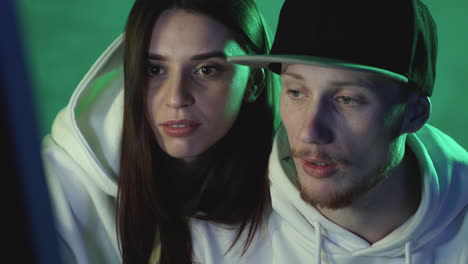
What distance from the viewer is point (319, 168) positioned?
54.0 inches

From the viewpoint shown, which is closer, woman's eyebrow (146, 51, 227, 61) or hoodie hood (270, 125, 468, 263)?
hoodie hood (270, 125, 468, 263)

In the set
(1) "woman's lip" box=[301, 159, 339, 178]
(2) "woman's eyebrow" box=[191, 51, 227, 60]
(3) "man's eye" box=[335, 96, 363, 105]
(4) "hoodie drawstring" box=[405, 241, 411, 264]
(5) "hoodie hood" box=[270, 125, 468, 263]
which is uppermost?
(2) "woman's eyebrow" box=[191, 51, 227, 60]

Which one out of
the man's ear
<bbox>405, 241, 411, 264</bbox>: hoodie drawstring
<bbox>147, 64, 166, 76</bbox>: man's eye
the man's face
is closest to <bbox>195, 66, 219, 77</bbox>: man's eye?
<bbox>147, 64, 166, 76</bbox>: man's eye

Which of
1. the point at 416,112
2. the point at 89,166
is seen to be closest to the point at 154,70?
the point at 89,166

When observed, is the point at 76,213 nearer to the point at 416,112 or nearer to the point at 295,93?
the point at 295,93

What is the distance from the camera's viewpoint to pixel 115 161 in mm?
1787

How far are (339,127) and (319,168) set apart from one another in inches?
4.7

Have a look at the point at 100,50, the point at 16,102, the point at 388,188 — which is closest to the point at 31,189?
the point at 16,102

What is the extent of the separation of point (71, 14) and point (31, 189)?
2691 millimetres

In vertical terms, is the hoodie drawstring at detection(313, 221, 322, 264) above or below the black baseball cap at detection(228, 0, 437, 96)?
below

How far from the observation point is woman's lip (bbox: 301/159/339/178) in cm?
137

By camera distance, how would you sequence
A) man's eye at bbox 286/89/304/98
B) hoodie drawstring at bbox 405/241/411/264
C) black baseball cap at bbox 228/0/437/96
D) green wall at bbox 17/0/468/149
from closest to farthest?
black baseball cap at bbox 228/0/437/96, man's eye at bbox 286/89/304/98, hoodie drawstring at bbox 405/241/411/264, green wall at bbox 17/0/468/149

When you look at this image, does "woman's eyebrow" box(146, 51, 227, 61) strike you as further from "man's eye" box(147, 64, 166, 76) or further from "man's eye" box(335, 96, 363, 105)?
"man's eye" box(335, 96, 363, 105)

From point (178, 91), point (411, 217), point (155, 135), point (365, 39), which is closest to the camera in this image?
point (365, 39)
